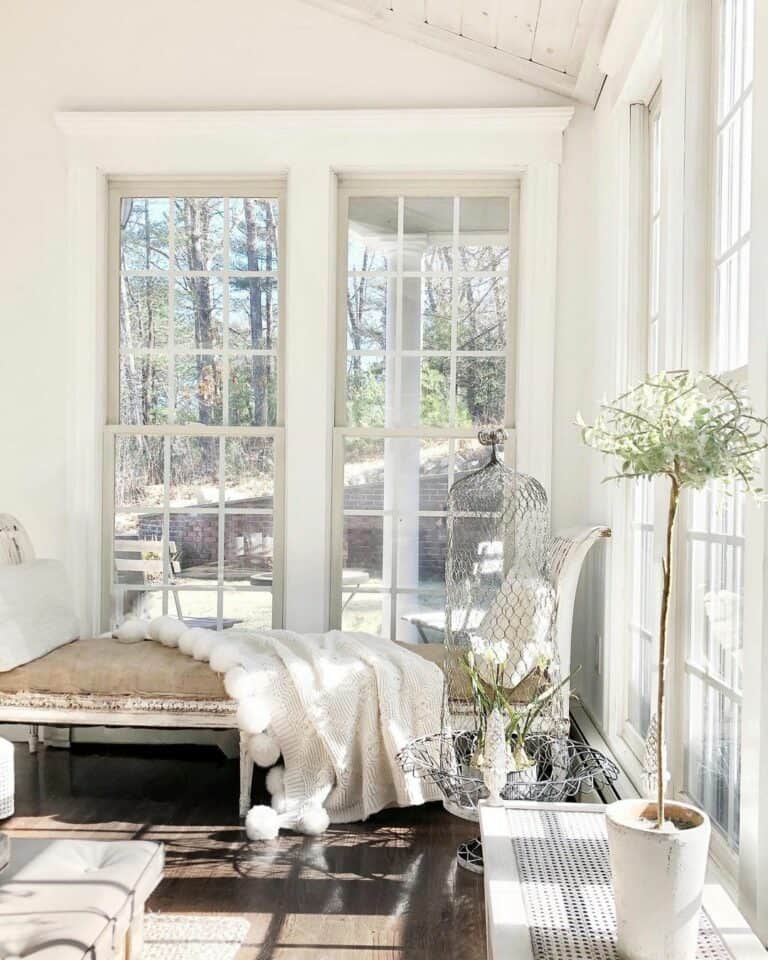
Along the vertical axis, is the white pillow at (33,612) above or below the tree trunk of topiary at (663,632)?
below

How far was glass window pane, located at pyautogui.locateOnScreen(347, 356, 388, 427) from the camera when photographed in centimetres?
486

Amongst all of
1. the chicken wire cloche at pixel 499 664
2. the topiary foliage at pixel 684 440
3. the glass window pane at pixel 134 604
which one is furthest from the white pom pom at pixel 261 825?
the topiary foliage at pixel 684 440

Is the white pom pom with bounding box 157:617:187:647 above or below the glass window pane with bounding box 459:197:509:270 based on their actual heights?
below

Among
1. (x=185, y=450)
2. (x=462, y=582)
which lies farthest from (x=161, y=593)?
(x=462, y=582)

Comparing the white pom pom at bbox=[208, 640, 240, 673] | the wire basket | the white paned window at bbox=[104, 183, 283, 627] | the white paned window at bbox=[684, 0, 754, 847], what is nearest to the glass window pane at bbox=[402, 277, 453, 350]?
the white paned window at bbox=[104, 183, 283, 627]

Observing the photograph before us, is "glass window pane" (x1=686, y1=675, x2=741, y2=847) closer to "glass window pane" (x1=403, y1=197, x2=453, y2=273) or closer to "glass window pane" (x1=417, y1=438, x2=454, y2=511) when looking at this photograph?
"glass window pane" (x1=417, y1=438, x2=454, y2=511)

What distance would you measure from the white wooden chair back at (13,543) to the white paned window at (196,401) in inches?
22.1

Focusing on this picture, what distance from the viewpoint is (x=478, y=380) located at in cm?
482

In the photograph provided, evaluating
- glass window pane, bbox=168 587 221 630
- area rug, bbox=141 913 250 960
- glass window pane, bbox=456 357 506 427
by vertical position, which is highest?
glass window pane, bbox=456 357 506 427

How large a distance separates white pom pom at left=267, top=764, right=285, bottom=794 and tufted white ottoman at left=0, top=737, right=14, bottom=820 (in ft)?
2.93

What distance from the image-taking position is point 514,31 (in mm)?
4223

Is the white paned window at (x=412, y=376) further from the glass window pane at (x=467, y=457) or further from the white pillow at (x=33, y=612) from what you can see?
the white pillow at (x=33, y=612)

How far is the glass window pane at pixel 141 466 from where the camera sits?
491cm

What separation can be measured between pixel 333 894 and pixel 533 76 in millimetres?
3579
